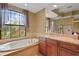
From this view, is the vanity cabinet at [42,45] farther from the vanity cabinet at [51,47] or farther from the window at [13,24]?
the window at [13,24]

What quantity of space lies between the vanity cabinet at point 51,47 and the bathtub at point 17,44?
210 mm

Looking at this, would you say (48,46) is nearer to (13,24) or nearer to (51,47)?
(51,47)

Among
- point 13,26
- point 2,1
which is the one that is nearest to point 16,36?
point 13,26

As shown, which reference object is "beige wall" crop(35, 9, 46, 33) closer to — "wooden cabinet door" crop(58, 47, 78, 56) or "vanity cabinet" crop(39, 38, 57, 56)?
"vanity cabinet" crop(39, 38, 57, 56)

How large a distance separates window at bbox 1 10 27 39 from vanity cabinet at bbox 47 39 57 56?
432 mm

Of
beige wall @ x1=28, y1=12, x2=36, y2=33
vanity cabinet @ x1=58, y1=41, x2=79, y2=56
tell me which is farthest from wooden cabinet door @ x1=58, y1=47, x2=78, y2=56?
beige wall @ x1=28, y1=12, x2=36, y2=33

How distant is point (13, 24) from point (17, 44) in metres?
0.32

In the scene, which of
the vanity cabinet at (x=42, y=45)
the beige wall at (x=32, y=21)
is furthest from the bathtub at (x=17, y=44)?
the beige wall at (x=32, y=21)

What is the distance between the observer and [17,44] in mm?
1696

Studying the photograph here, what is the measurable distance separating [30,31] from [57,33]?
43 cm

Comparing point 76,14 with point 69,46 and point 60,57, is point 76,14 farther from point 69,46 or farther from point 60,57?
point 60,57

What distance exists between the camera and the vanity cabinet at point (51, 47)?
1739mm

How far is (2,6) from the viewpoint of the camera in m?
1.68

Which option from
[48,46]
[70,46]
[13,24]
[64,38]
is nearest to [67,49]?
[70,46]
